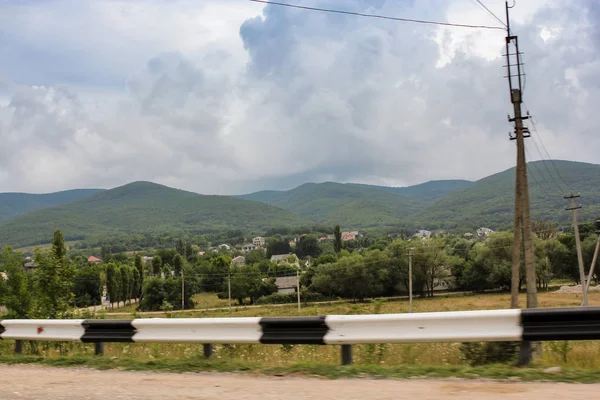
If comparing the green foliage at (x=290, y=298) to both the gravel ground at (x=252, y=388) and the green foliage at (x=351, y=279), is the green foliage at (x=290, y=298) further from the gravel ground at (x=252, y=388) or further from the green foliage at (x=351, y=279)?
the gravel ground at (x=252, y=388)

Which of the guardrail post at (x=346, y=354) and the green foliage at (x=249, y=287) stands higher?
the guardrail post at (x=346, y=354)

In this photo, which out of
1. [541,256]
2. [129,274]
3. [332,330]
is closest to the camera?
[332,330]

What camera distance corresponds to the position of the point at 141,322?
10227 mm

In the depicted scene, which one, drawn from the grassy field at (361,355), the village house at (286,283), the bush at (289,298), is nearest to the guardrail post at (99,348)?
the grassy field at (361,355)

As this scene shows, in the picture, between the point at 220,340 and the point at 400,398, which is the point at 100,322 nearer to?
the point at 220,340

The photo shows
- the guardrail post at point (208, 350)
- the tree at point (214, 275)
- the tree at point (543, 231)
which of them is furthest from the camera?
the tree at point (214, 275)

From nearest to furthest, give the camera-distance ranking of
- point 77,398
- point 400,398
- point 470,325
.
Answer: point 400,398 < point 77,398 < point 470,325

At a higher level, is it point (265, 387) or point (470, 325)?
point (470, 325)

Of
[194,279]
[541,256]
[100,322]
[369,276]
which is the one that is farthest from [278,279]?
[100,322]

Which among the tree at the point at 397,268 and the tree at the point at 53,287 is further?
the tree at the point at 397,268

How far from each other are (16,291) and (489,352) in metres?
13.9

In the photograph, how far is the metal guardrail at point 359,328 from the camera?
7613 mm

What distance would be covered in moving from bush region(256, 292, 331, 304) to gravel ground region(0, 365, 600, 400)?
75.8m

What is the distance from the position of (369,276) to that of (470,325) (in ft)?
248
